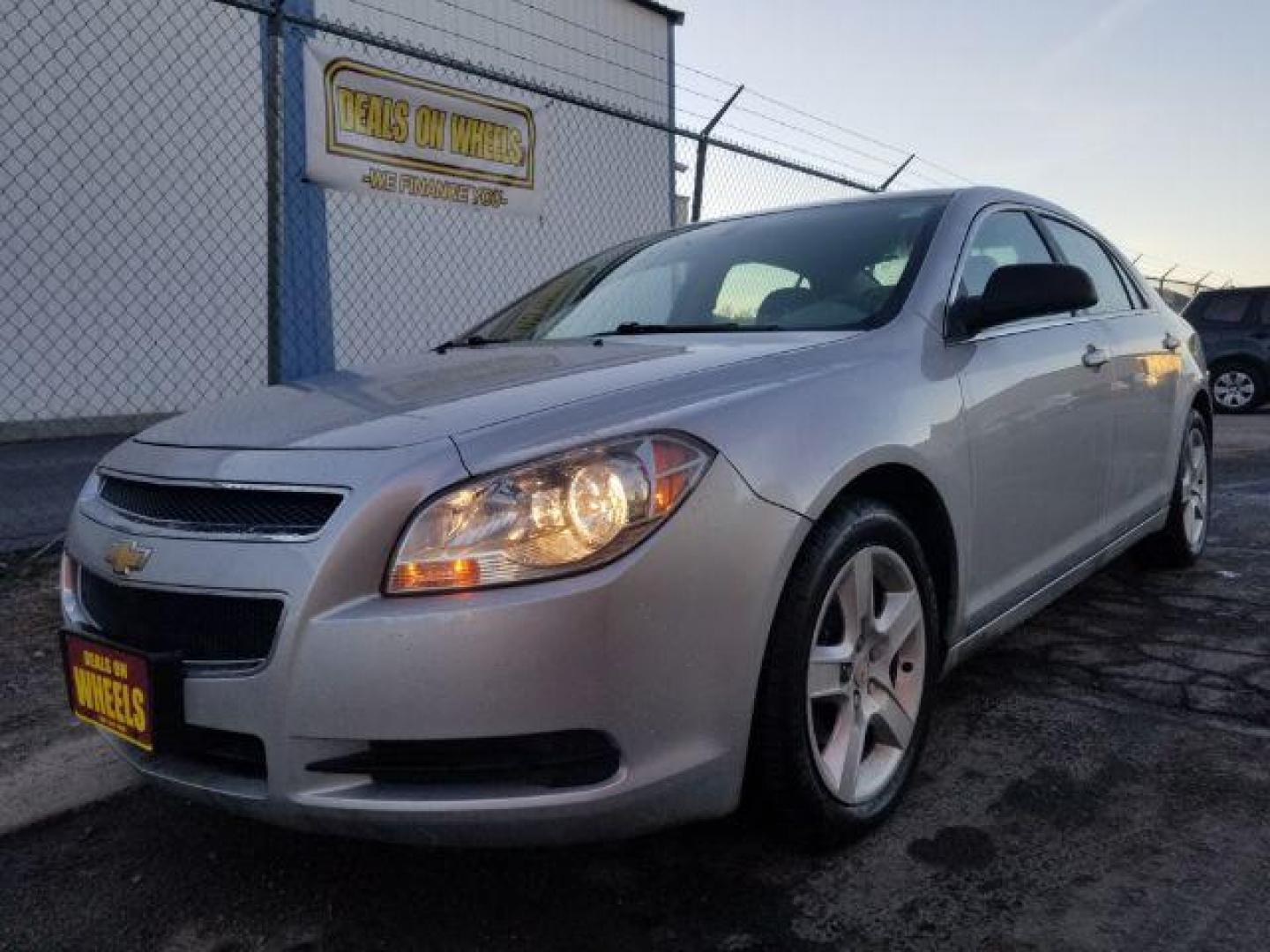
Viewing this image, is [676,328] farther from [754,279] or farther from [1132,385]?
[1132,385]

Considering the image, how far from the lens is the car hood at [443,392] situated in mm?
1822

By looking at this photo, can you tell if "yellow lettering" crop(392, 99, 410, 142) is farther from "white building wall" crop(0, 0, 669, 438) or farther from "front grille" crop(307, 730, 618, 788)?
"front grille" crop(307, 730, 618, 788)

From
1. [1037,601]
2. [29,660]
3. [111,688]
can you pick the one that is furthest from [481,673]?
[29,660]

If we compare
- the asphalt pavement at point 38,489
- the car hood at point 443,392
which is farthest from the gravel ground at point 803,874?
the asphalt pavement at point 38,489

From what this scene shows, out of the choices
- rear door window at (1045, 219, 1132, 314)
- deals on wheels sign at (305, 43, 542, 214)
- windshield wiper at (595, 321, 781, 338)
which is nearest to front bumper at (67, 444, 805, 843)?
windshield wiper at (595, 321, 781, 338)

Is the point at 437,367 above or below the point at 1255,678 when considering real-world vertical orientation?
above

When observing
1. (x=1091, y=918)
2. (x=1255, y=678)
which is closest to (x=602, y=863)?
(x=1091, y=918)

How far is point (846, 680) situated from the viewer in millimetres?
2014

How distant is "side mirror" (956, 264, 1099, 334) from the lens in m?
2.48

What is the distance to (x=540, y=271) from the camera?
10.7 metres

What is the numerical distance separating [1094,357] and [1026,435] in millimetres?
646

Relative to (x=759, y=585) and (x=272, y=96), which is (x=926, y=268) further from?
(x=272, y=96)

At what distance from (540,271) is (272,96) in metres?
6.61

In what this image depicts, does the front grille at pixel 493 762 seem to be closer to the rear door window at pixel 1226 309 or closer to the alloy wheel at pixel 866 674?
the alloy wheel at pixel 866 674
